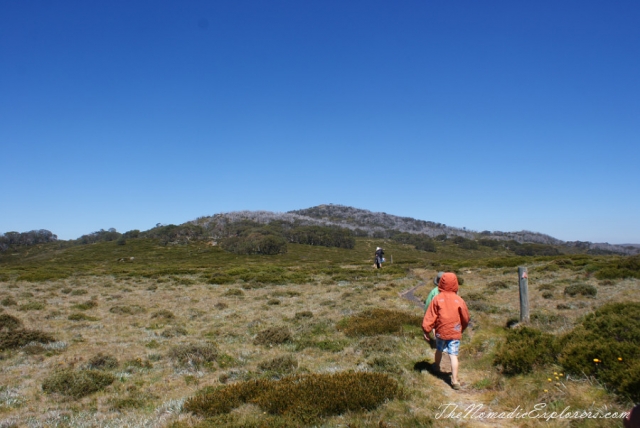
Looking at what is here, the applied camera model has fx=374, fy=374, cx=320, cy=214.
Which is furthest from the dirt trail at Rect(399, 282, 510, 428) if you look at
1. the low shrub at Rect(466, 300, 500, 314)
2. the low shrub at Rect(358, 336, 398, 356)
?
the low shrub at Rect(466, 300, 500, 314)

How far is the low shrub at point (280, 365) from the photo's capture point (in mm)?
9000

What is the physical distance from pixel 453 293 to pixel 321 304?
12.7 metres

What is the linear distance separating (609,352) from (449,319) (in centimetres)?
257

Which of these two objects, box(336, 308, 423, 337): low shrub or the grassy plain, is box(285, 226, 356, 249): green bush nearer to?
the grassy plain

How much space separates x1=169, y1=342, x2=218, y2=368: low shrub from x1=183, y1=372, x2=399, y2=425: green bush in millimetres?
2642

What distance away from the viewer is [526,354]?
24.0ft

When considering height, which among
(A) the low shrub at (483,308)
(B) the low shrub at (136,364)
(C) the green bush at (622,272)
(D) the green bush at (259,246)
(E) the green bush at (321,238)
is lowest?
(B) the low shrub at (136,364)

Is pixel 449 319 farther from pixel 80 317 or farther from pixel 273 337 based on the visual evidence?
pixel 80 317

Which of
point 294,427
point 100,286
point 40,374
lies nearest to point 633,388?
point 294,427

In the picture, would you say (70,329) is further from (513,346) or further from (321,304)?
(513,346)

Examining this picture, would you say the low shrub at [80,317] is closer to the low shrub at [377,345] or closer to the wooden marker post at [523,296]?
the low shrub at [377,345]

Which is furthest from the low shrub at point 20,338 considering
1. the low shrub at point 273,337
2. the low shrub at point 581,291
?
the low shrub at point 581,291

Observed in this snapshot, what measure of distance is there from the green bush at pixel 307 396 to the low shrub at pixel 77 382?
280 cm

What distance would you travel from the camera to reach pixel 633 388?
5.24 m
